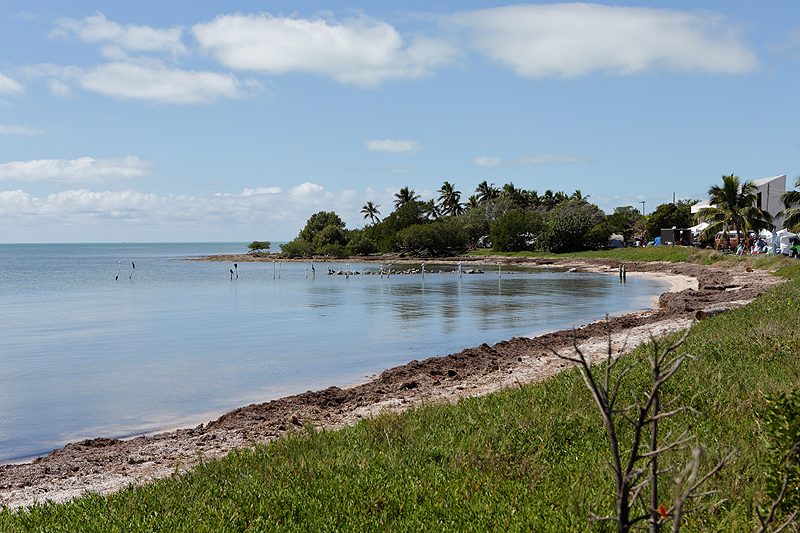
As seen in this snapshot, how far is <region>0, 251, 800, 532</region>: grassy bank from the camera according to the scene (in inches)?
182

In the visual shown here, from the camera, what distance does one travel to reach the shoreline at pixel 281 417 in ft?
27.1

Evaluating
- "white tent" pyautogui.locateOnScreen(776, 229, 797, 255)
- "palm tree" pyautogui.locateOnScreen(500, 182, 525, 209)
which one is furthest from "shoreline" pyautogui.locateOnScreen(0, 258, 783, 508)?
"palm tree" pyautogui.locateOnScreen(500, 182, 525, 209)

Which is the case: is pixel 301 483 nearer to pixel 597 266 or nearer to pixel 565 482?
pixel 565 482

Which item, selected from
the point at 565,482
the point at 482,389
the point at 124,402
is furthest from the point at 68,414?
the point at 565,482

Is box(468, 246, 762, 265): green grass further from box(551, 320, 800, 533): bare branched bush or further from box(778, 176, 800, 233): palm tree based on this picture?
box(551, 320, 800, 533): bare branched bush

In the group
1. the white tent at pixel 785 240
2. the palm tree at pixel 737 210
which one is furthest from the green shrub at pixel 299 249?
the white tent at pixel 785 240

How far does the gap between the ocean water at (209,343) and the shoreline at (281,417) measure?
57.4 inches

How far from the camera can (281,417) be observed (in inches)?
429

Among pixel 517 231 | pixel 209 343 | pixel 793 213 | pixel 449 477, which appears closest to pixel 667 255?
pixel 793 213

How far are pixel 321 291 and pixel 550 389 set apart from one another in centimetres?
4148

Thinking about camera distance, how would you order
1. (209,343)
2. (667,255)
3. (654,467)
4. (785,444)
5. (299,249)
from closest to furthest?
1. (654,467)
2. (785,444)
3. (209,343)
4. (667,255)
5. (299,249)

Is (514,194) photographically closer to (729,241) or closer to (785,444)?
(729,241)

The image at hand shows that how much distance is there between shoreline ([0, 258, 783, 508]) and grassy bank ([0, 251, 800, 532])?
38.9 inches

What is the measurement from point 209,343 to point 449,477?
60.3 ft
